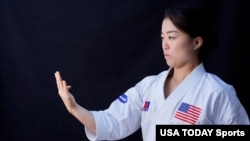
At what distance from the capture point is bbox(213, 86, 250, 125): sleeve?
172 cm

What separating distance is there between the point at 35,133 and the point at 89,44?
22.9 inches

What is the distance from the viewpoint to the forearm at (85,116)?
5.80ft

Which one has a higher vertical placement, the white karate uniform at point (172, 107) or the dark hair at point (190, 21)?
the dark hair at point (190, 21)

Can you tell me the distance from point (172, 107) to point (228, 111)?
23 cm

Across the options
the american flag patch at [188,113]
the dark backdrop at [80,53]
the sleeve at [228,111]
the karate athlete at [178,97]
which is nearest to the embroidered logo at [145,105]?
the karate athlete at [178,97]

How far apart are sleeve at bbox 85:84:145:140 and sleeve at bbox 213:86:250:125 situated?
38 cm

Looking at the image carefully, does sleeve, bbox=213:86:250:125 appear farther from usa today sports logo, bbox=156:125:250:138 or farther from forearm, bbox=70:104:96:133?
forearm, bbox=70:104:96:133

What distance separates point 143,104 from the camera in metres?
1.92

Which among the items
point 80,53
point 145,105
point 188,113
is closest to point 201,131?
point 188,113

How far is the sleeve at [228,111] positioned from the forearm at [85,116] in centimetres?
53

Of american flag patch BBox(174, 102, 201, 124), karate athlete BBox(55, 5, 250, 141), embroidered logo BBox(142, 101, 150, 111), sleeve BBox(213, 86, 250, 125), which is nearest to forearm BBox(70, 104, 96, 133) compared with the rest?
karate athlete BBox(55, 5, 250, 141)

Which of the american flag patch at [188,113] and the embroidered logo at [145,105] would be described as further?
the embroidered logo at [145,105]

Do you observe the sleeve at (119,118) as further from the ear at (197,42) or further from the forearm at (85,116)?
the ear at (197,42)

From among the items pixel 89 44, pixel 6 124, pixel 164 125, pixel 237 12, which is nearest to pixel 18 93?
pixel 6 124
